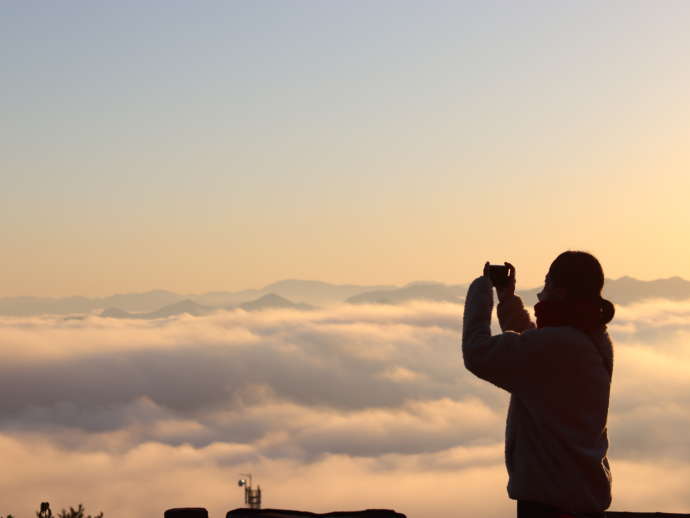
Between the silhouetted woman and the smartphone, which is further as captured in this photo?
the smartphone

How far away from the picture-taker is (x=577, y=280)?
540cm

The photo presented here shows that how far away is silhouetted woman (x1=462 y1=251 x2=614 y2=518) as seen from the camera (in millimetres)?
5219

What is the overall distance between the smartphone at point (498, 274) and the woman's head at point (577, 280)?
0.25 meters

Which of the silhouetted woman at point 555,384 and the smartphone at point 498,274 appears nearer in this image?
the silhouetted woman at point 555,384

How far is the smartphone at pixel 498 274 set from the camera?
18.3 feet

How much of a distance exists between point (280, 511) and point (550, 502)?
1.33 metres

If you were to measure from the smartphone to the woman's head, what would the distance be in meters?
0.25

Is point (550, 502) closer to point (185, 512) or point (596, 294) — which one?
point (596, 294)

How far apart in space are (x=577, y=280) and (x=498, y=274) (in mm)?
418

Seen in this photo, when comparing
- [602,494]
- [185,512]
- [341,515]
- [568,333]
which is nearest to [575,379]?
[568,333]

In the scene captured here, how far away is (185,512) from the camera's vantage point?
460cm

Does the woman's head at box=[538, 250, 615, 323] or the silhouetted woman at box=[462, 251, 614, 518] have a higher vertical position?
the woman's head at box=[538, 250, 615, 323]

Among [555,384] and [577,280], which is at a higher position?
[577,280]

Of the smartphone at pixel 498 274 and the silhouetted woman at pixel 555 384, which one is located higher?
the smartphone at pixel 498 274
